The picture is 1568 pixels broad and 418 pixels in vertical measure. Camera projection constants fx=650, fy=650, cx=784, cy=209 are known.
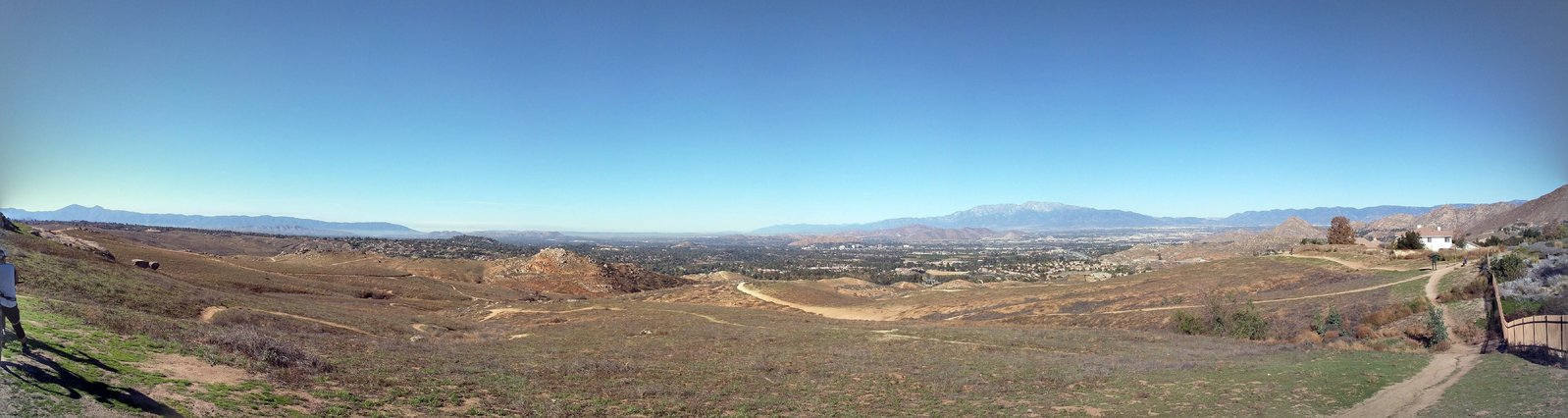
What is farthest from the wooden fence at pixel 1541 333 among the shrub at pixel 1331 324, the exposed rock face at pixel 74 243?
the exposed rock face at pixel 74 243

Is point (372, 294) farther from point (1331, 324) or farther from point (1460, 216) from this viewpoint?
point (1460, 216)

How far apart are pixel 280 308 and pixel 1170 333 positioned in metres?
39.4

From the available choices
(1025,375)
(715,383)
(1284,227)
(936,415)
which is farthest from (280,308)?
(1284,227)

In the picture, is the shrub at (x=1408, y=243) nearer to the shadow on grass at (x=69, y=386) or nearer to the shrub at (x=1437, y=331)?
the shrub at (x=1437, y=331)

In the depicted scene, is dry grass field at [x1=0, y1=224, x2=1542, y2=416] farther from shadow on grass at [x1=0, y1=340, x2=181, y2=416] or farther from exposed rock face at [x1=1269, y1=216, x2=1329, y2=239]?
exposed rock face at [x1=1269, y1=216, x2=1329, y2=239]

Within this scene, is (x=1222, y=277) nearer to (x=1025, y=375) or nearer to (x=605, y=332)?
(x=1025, y=375)

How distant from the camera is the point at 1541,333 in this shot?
1712 cm

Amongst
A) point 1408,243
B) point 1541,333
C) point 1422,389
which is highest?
point 1408,243

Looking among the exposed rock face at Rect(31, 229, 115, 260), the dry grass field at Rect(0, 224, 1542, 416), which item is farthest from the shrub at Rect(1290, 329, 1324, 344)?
the exposed rock face at Rect(31, 229, 115, 260)

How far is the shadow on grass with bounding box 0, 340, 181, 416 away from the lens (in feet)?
29.5

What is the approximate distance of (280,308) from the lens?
2738cm

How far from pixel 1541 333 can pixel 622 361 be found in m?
25.7

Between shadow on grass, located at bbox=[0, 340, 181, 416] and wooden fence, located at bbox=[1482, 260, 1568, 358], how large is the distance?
28.8m

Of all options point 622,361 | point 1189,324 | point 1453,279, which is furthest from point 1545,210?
point 622,361
